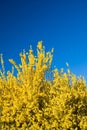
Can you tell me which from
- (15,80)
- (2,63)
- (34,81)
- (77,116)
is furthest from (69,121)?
(2,63)

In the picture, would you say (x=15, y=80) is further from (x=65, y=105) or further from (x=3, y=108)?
(x=65, y=105)

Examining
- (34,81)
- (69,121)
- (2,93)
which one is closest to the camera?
(69,121)

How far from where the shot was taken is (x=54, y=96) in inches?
464

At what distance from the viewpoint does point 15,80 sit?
12.8 metres

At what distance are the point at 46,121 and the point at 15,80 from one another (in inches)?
84.2

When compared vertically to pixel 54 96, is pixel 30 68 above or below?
above

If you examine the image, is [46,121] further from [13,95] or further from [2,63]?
[2,63]

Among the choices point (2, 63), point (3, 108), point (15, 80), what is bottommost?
point (3, 108)

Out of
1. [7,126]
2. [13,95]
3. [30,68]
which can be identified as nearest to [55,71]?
[30,68]

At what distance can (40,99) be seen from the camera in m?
12.3

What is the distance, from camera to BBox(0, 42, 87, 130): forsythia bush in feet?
38.0

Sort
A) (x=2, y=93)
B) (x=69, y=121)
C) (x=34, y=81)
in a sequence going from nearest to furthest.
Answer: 1. (x=69, y=121)
2. (x=34, y=81)
3. (x=2, y=93)

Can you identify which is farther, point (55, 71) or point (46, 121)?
point (55, 71)

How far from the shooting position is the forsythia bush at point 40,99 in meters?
11.6
